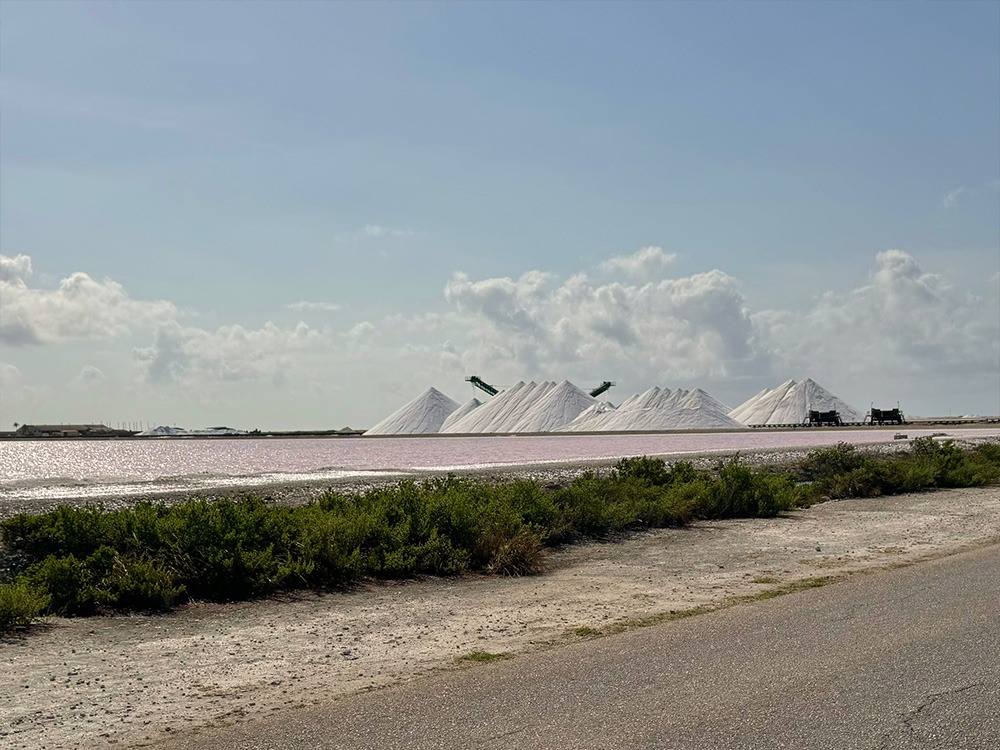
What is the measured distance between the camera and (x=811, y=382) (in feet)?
549

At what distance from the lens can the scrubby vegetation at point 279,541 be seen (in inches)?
424

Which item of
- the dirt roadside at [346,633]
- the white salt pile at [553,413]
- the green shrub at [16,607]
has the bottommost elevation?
the dirt roadside at [346,633]

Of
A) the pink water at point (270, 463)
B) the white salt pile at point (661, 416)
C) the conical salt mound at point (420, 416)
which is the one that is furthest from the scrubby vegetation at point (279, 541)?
the conical salt mound at point (420, 416)

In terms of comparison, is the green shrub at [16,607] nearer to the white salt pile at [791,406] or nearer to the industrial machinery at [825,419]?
the industrial machinery at [825,419]

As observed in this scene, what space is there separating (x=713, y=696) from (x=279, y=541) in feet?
24.6

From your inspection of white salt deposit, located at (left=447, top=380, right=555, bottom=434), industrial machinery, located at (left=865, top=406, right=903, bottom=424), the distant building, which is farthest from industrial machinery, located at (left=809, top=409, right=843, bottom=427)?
the distant building

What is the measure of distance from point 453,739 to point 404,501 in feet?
30.7

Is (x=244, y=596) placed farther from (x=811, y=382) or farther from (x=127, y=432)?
(x=127, y=432)

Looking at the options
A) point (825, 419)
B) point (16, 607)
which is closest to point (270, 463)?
point (16, 607)

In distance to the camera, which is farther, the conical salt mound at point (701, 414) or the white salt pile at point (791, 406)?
the white salt pile at point (791, 406)

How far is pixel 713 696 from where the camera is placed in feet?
21.1

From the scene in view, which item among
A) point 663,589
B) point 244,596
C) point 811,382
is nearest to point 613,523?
point 663,589

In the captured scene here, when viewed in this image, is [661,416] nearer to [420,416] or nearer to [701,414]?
[701,414]

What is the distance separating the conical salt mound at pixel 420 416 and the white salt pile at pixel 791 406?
48.4 metres
